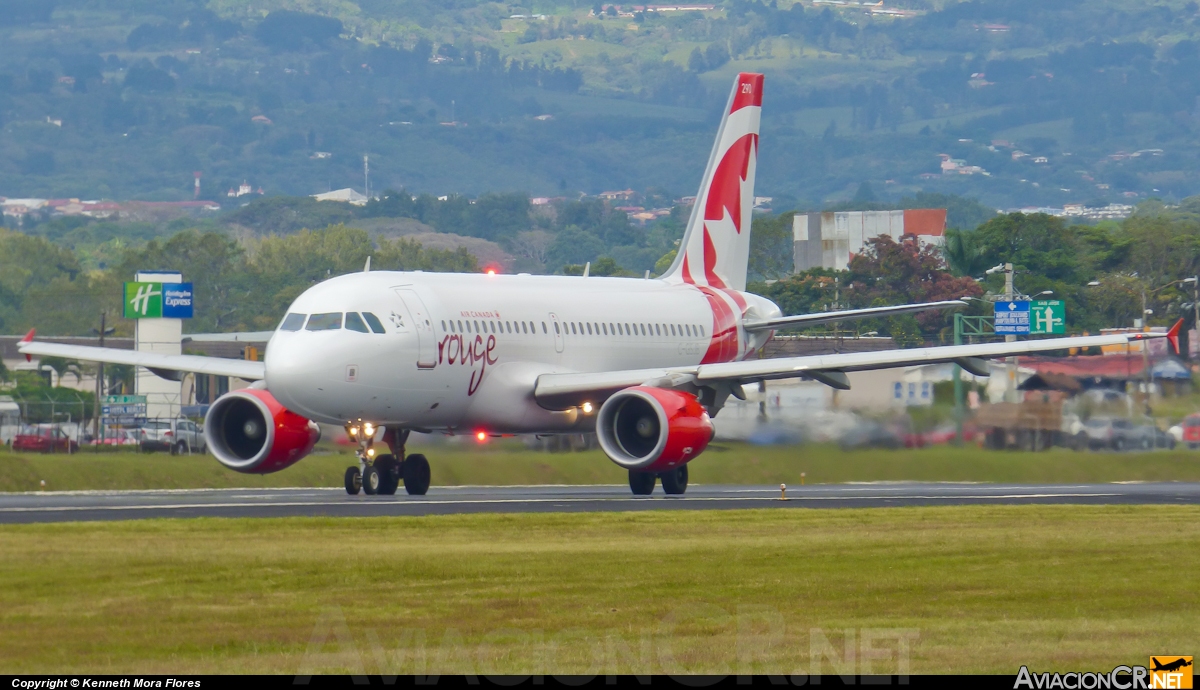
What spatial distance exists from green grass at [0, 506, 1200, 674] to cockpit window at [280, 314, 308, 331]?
9.04 meters

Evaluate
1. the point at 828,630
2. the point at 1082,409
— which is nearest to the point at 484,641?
the point at 828,630

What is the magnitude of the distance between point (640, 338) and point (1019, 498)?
10471 mm

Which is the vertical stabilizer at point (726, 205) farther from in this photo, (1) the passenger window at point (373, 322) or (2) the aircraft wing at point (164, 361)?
(1) the passenger window at point (373, 322)

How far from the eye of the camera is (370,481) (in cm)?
3634

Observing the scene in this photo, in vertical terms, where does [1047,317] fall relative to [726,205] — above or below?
below

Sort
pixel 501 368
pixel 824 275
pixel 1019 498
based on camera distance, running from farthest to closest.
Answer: pixel 824 275
pixel 501 368
pixel 1019 498

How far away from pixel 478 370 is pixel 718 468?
28.1 ft

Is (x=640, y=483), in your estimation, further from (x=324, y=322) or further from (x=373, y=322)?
(x=324, y=322)

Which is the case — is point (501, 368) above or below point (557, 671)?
above

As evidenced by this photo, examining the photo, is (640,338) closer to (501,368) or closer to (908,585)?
(501,368)

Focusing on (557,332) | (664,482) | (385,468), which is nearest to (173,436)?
(557,332)

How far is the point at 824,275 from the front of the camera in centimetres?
14262

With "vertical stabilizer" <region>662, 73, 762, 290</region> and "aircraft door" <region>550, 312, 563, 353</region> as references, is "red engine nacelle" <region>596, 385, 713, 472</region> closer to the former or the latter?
"aircraft door" <region>550, 312, 563, 353</region>

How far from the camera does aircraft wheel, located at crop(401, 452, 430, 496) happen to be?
38000 millimetres
